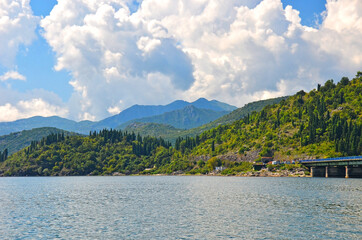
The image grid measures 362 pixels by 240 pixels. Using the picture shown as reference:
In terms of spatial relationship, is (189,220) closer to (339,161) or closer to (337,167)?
(339,161)

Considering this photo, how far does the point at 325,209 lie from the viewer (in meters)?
63.2

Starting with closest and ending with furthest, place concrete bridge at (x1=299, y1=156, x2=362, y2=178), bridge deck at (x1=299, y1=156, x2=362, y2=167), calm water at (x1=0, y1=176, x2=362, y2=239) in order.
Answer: calm water at (x1=0, y1=176, x2=362, y2=239) < bridge deck at (x1=299, y1=156, x2=362, y2=167) < concrete bridge at (x1=299, y1=156, x2=362, y2=178)

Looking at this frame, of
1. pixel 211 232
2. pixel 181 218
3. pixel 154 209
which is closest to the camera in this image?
pixel 211 232

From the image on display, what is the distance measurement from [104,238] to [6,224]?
19.6m

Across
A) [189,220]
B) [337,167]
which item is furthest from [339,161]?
[189,220]

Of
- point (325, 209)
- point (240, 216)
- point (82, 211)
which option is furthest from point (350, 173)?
point (82, 211)

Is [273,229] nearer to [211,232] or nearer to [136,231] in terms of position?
[211,232]

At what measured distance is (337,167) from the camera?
189250 millimetres

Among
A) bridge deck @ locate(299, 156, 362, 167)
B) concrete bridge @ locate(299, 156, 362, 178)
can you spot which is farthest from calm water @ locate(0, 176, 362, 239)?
concrete bridge @ locate(299, 156, 362, 178)

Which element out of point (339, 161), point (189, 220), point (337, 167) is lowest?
point (189, 220)

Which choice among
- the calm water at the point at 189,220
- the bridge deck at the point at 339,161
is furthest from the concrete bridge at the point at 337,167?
the calm water at the point at 189,220

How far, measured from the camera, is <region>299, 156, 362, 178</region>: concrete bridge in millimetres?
165300

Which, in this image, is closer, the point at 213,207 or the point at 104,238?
the point at 104,238

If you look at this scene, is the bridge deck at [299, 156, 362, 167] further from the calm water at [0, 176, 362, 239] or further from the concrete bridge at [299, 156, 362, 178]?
the calm water at [0, 176, 362, 239]
